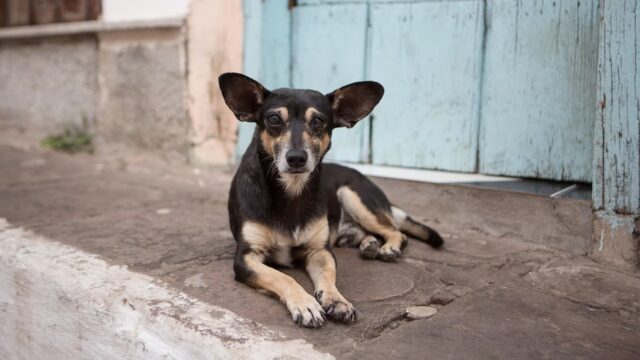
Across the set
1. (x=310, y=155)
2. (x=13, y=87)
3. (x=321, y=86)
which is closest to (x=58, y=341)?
(x=310, y=155)

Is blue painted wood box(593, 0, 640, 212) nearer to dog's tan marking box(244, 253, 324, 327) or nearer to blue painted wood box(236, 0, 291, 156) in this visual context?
dog's tan marking box(244, 253, 324, 327)

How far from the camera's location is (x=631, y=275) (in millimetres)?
2701

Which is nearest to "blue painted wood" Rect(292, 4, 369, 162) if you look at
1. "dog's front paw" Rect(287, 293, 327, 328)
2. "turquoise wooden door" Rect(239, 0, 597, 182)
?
"turquoise wooden door" Rect(239, 0, 597, 182)

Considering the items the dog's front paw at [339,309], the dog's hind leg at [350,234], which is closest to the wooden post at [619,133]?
the dog's hind leg at [350,234]

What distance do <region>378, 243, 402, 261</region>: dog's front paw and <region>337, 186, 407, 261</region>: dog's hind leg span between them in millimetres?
57

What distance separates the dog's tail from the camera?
10.3 ft

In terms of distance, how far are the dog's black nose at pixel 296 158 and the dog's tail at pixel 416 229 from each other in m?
1.11

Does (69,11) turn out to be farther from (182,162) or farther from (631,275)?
(631,275)

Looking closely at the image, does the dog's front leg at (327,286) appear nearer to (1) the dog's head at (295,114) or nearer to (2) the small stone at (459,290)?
(1) the dog's head at (295,114)

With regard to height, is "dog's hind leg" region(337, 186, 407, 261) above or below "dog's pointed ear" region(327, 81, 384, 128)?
below

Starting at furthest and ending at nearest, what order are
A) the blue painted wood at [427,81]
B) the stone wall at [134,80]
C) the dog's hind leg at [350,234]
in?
the stone wall at [134,80] → the blue painted wood at [427,81] → the dog's hind leg at [350,234]

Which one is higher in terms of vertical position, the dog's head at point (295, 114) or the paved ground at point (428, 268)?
the dog's head at point (295, 114)

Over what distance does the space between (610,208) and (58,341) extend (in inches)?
104

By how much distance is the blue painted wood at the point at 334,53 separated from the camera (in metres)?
4.08
